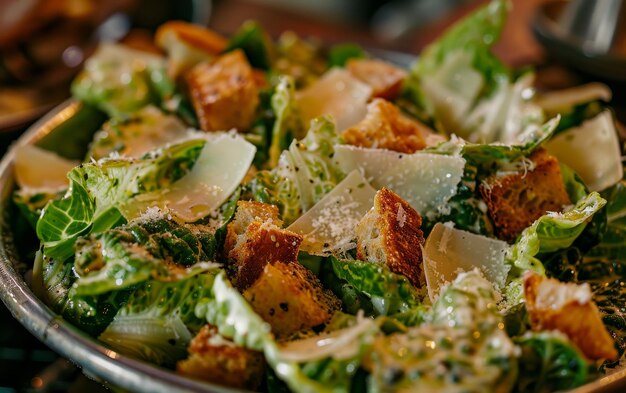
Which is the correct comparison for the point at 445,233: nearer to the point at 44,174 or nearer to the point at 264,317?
the point at 264,317

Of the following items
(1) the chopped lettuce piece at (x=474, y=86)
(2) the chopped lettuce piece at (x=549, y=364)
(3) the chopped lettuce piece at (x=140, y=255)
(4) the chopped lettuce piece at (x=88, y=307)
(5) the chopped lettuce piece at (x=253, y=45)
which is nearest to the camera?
(2) the chopped lettuce piece at (x=549, y=364)

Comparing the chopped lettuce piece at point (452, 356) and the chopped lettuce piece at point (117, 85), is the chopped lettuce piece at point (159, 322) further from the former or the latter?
the chopped lettuce piece at point (117, 85)

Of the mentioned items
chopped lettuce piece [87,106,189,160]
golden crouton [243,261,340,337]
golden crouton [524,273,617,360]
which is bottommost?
chopped lettuce piece [87,106,189,160]

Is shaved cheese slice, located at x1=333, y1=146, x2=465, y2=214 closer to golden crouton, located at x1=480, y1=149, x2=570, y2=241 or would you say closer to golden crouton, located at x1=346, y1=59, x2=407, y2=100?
golden crouton, located at x1=480, y1=149, x2=570, y2=241

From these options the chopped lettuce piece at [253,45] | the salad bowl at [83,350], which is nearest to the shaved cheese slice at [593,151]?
the salad bowl at [83,350]

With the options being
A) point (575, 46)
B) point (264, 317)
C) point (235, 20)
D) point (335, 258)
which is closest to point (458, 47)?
point (575, 46)

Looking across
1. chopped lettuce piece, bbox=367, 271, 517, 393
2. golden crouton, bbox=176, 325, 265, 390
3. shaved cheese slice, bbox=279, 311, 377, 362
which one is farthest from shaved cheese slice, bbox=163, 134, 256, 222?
chopped lettuce piece, bbox=367, 271, 517, 393
